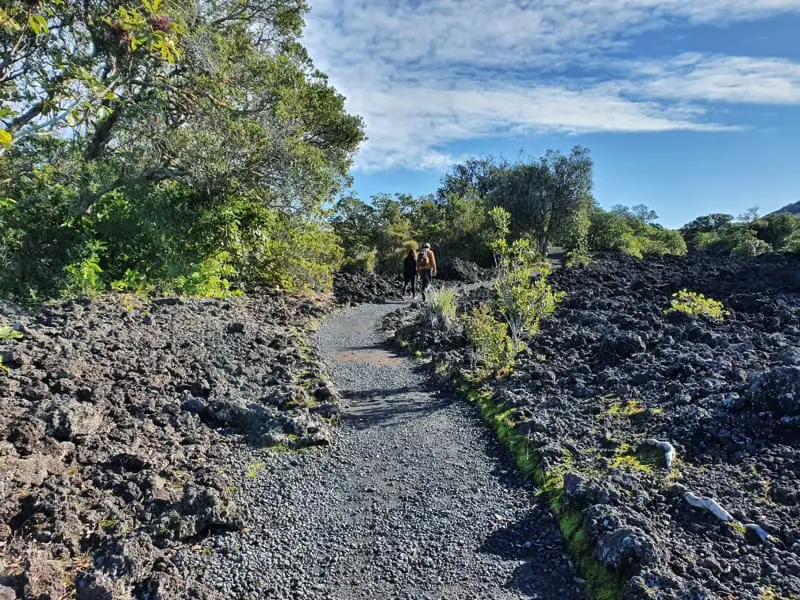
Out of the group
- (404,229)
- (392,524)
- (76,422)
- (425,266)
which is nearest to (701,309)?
(425,266)

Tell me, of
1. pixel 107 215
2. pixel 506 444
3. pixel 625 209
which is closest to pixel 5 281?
pixel 107 215

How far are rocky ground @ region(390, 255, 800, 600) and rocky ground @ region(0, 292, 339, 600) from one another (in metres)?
2.59

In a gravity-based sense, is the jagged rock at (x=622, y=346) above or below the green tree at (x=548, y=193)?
below

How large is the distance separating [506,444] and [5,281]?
8868 millimetres

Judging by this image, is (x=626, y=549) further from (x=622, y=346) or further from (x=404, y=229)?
(x=404, y=229)

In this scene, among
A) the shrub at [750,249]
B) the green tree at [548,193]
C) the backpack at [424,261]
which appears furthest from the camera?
the shrub at [750,249]

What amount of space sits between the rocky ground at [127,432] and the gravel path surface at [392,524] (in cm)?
28

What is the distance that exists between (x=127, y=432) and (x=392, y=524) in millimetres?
2583

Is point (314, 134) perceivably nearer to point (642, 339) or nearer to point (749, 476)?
point (642, 339)

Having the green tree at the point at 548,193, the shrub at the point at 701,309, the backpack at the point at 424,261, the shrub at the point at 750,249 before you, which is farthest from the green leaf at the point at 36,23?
the shrub at the point at 750,249

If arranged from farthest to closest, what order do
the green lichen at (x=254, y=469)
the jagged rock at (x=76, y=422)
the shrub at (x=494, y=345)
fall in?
the shrub at (x=494, y=345)
the green lichen at (x=254, y=469)
the jagged rock at (x=76, y=422)

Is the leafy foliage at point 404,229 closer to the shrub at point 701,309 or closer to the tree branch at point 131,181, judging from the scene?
the tree branch at point 131,181

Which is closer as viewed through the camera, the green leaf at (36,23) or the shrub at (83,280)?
the green leaf at (36,23)

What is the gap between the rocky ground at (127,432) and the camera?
3.28 m
